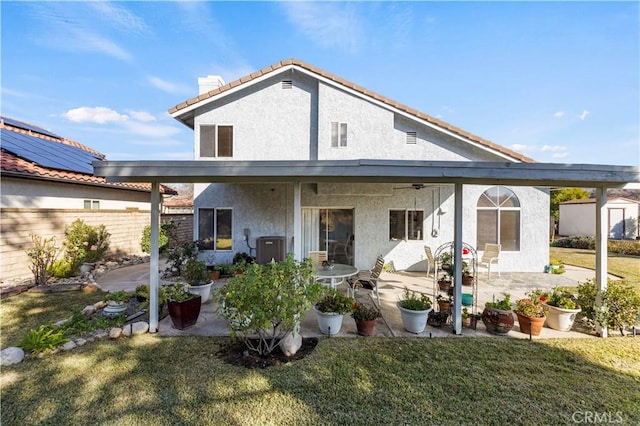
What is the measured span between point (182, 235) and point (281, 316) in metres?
14.1

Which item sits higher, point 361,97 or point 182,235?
point 361,97

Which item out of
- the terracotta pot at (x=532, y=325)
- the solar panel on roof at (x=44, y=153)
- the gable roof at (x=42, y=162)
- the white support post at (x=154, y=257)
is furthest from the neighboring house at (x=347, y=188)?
the terracotta pot at (x=532, y=325)

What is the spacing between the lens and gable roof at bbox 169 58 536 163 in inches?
400

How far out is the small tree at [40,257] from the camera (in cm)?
808

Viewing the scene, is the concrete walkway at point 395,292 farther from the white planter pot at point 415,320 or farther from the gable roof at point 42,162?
the gable roof at point 42,162

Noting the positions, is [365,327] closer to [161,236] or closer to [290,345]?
[290,345]

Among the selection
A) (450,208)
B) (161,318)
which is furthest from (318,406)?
(450,208)

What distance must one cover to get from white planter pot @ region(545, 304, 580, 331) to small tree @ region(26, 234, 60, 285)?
1257 centimetres

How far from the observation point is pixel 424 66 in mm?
11250

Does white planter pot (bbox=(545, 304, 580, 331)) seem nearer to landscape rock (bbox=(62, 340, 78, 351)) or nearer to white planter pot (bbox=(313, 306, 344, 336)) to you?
white planter pot (bbox=(313, 306, 344, 336))

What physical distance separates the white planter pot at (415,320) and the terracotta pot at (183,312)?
4024mm

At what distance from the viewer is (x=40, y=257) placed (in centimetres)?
812

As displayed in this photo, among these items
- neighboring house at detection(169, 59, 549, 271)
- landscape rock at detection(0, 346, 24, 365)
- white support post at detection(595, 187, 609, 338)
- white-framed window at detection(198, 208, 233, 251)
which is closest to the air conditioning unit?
neighboring house at detection(169, 59, 549, 271)

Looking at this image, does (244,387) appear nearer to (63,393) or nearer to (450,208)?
(63,393)
